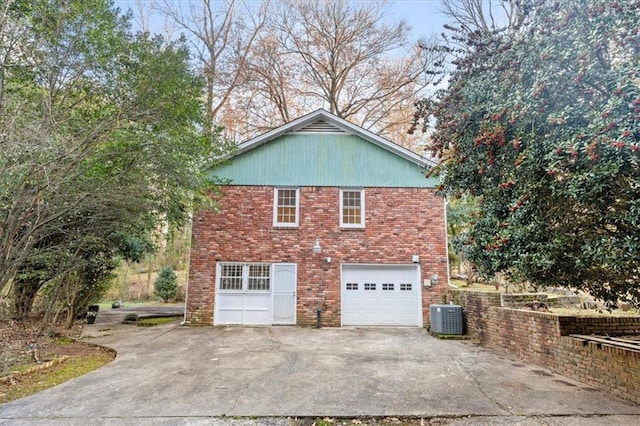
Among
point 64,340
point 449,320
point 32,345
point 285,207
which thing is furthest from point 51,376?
point 449,320

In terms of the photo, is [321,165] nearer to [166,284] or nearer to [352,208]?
[352,208]

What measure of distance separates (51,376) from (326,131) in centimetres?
A: 960

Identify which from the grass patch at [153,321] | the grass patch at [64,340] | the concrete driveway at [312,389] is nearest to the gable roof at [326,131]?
the grass patch at [153,321]

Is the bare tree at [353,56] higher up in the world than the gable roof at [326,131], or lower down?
higher up

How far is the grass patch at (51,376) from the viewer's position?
5.31 m

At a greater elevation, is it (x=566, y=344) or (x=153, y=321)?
(x=566, y=344)

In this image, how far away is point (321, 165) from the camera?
11.9 m

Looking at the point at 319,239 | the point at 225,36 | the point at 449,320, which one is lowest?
the point at 449,320

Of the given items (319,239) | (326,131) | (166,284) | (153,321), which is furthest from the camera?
(166,284)

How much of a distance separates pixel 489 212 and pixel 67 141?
631cm

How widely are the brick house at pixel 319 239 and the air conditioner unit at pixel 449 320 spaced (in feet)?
4.89

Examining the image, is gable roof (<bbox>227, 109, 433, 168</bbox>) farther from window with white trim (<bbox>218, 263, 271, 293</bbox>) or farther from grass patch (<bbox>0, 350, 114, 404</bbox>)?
grass patch (<bbox>0, 350, 114, 404</bbox>)

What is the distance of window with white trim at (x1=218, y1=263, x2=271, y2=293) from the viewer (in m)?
11.4

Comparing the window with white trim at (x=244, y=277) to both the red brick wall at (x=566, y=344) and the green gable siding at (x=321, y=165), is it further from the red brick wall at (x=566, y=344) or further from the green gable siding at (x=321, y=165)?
the red brick wall at (x=566, y=344)
